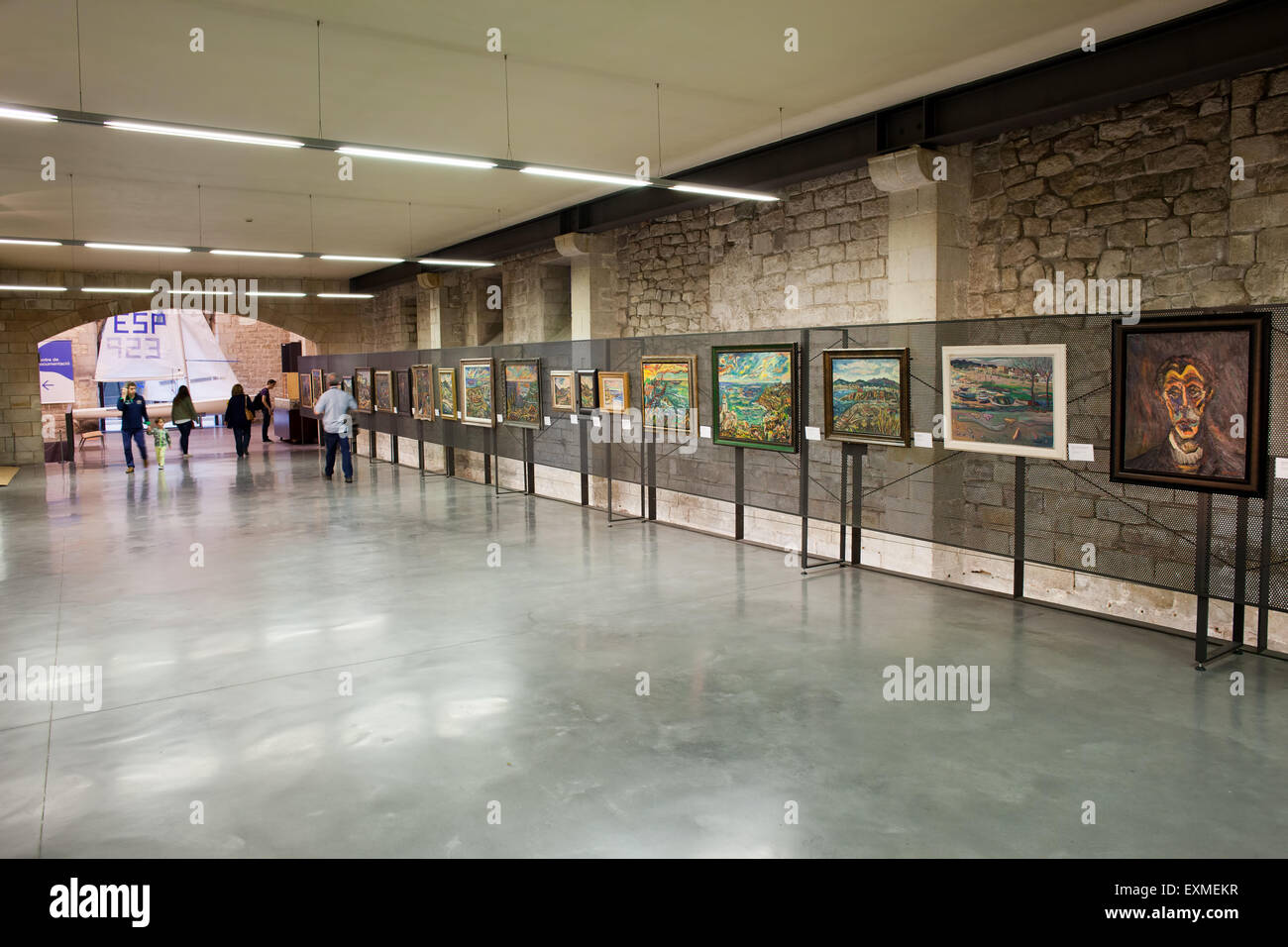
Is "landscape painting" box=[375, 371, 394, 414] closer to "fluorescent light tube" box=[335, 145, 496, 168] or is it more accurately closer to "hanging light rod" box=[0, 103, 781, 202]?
"hanging light rod" box=[0, 103, 781, 202]

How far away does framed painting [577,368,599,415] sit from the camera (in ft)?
32.4

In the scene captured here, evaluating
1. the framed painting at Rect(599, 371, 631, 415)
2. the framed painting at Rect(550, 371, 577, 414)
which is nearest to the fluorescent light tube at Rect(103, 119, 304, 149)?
the framed painting at Rect(599, 371, 631, 415)

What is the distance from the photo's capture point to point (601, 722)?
4258 millimetres

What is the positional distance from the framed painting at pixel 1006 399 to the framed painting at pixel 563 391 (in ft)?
16.8

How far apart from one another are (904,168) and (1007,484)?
108 inches

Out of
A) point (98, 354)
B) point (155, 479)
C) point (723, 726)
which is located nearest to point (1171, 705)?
point (723, 726)

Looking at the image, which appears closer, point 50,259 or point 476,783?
point 476,783

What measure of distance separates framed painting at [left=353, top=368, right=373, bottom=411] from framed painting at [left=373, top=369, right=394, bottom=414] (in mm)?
355

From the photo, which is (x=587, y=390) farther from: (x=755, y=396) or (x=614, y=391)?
(x=755, y=396)

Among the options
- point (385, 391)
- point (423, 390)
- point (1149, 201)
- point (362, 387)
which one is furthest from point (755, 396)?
point (362, 387)

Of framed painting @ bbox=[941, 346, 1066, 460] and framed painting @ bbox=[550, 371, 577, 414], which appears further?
framed painting @ bbox=[550, 371, 577, 414]
